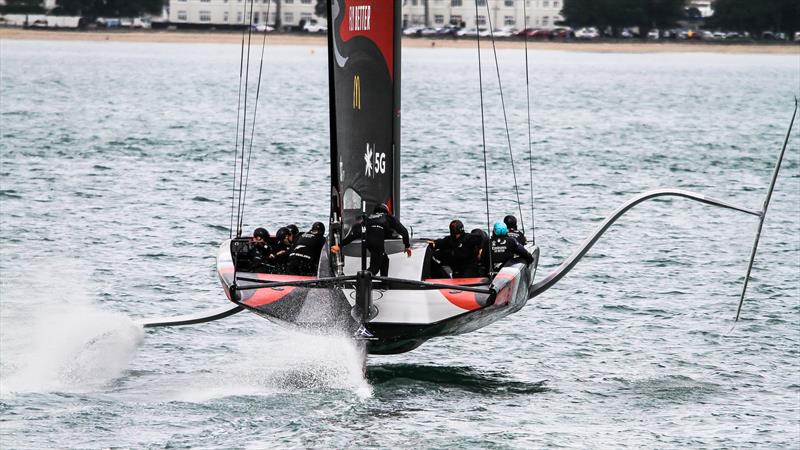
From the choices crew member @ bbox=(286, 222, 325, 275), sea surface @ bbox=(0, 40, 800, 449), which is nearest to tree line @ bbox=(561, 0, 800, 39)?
sea surface @ bbox=(0, 40, 800, 449)

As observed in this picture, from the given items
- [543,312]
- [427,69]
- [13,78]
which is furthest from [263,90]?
[543,312]

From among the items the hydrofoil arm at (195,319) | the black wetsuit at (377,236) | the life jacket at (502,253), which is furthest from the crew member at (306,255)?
the life jacket at (502,253)

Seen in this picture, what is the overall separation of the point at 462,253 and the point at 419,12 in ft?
484

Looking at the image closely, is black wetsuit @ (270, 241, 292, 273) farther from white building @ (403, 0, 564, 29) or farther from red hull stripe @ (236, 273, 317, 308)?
white building @ (403, 0, 564, 29)

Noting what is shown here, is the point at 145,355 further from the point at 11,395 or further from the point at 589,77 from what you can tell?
the point at 589,77

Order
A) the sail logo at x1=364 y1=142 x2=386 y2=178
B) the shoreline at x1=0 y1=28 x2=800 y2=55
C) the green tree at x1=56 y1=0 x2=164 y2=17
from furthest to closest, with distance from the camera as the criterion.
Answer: the shoreline at x1=0 y1=28 x2=800 y2=55 → the green tree at x1=56 y1=0 x2=164 y2=17 → the sail logo at x1=364 y1=142 x2=386 y2=178

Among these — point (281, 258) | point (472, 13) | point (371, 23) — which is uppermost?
point (472, 13)

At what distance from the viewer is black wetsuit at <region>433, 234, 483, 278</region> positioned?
18.2 m

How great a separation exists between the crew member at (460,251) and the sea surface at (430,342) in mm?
1482

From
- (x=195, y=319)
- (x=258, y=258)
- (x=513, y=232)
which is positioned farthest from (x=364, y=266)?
(x=195, y=319)

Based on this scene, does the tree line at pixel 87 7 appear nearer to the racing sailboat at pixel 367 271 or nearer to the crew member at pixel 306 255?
the racing sailboat at pixel 367 271

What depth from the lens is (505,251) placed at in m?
18.6

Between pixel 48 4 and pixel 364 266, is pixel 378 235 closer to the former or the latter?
pixel 364 266

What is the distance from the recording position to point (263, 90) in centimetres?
9650
